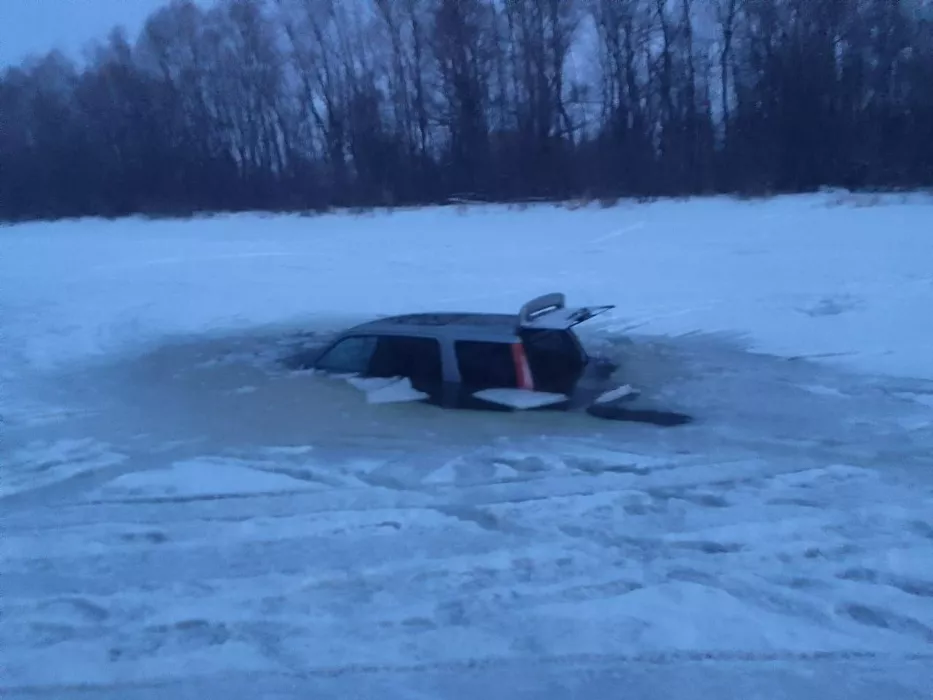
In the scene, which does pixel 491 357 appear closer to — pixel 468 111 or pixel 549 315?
pixel 549 315

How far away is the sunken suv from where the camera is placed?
8.51 metres

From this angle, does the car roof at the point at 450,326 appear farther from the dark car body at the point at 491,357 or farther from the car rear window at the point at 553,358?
the car rear window at the point at 553,358

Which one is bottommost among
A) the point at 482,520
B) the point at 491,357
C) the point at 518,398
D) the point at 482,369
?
the point at 482,520

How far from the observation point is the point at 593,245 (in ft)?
68.0

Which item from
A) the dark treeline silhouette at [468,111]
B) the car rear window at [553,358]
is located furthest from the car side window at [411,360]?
the dark treeline silhouette at [468,111]

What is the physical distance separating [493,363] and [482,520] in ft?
8.58

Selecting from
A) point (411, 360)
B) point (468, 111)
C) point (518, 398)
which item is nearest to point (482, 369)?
point (518, 398)

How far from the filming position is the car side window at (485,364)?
8.49m

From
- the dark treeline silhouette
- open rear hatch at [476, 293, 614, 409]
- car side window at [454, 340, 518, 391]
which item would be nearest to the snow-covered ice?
open rear hatch at [476, 293, 614, 409]

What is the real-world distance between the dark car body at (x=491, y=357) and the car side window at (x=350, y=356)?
3 cm

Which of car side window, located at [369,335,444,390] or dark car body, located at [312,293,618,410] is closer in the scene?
dark car body, located at [312,293,618,410]

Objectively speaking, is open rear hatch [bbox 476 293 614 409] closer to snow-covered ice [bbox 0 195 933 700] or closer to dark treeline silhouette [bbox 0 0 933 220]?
snow-covered ice [bbox 0 195 933 700]

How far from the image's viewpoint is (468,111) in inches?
1636

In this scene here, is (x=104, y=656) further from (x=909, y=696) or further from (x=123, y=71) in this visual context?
(x=123, y=71)
